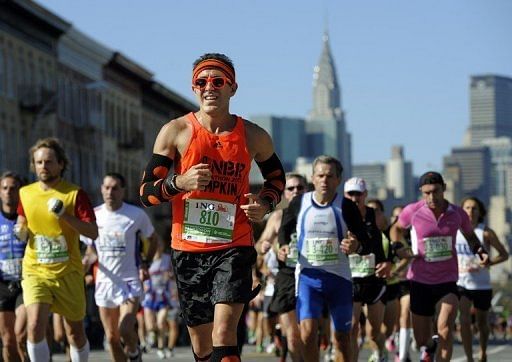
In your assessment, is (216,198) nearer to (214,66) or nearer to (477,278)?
(214,66)

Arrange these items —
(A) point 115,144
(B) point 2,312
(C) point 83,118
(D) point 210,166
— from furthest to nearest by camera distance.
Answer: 1. (A) point 115,144
2. (C) point 83,118
3. (B) point 2,312
4. (D) point 210,166

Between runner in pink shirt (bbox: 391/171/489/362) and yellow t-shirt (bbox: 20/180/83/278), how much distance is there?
3.80 m

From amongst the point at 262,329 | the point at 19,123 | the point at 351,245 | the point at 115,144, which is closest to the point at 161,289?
the point at 262,329

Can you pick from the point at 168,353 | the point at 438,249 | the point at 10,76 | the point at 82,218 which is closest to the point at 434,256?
the point at 438,249

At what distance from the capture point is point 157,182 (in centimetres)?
1159

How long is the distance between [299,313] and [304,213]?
925 mm

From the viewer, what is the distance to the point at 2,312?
17656mm

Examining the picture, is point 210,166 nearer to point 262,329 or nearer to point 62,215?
point 62,215

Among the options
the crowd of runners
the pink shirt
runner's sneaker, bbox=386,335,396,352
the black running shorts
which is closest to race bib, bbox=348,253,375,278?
the crowd of runners

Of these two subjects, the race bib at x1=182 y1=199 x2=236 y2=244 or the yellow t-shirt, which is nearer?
the race bib at x1=182 y1=199 x2=236 y2=244

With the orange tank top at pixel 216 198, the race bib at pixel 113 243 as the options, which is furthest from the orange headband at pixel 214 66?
the race bib at pixel 113 243

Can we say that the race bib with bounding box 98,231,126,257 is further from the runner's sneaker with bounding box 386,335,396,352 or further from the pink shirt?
the runner's sneaker with bounding box 386,335,396,352

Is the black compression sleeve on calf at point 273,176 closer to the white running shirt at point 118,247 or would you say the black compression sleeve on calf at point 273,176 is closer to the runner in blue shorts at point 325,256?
the runner in blue shorts at point 325,256

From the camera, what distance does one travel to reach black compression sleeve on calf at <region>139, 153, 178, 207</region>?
11539mm
